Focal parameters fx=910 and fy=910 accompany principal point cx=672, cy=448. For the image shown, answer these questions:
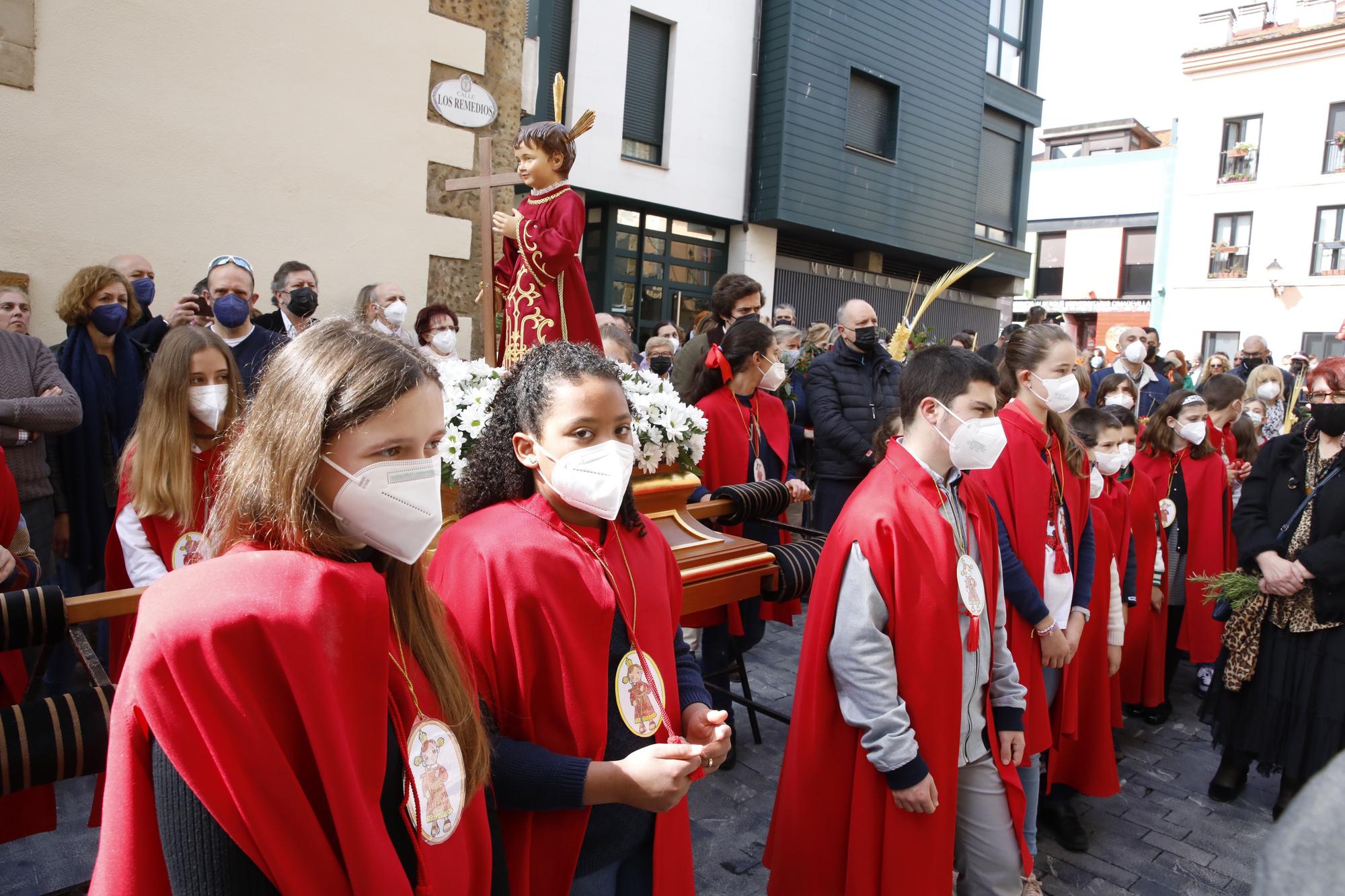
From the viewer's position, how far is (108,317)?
4324 mm

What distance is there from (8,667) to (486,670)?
183 cm

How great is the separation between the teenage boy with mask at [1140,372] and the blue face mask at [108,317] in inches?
332

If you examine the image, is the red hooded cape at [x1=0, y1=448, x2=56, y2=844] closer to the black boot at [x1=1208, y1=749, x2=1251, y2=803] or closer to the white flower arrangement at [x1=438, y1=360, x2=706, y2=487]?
the white flower arrangement at [x1=438, y1=360, x2=706, y2=487]

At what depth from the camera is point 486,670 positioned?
191 cm

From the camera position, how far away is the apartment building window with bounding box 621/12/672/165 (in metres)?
12.2

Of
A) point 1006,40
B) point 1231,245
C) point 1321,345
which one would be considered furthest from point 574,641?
Answer: point 1231,245

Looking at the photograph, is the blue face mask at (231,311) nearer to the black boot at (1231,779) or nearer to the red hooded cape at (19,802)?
the red hooded cape at (19,802)

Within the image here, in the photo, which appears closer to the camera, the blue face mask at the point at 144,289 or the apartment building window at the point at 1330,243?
the blue face mask at the point at 144,289

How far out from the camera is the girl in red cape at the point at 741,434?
4.75 metres

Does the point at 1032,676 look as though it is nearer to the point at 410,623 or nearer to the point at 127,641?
the point at 410,623

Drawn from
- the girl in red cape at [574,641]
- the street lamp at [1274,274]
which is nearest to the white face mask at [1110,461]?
the girl in red cape at [574,641]

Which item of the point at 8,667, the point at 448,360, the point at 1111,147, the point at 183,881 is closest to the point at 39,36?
the point at 448,360

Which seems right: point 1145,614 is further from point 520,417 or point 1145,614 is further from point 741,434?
point 520,417

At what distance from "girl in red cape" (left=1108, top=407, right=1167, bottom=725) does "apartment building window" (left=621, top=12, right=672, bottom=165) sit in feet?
28.5
